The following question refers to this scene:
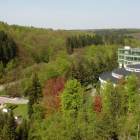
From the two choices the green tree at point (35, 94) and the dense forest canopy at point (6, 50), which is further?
the dense forest canopy at point (6, 50)

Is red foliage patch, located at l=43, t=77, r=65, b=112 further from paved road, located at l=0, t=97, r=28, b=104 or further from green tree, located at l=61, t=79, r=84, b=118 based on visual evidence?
paved road, located at l=0, t=97, r=28, b=104

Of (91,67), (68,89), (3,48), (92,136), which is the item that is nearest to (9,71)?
(3,48)

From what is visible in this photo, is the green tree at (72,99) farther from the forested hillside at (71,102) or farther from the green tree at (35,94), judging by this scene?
the green tree at (35,94)

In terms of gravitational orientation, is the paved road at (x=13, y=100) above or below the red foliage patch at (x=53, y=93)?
below

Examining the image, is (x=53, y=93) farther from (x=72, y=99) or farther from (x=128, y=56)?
(x=128, y=56)

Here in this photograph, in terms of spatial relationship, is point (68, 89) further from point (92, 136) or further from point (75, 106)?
point (92, 136)

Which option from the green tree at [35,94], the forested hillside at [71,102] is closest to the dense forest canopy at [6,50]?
the forested hillside at [71,102]

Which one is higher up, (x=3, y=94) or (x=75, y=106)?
(x=75, y=106)
